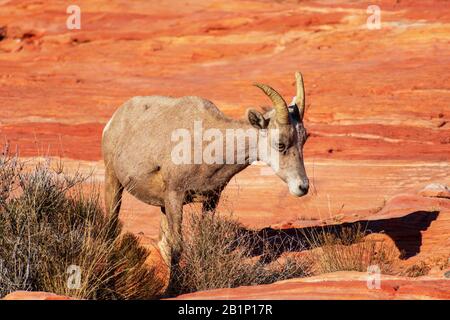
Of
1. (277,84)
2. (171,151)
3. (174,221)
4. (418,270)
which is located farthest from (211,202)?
(277,84)

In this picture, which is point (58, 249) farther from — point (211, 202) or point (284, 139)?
point (284, 139)

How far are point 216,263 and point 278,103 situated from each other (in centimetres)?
202

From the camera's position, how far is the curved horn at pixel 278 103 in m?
10.1

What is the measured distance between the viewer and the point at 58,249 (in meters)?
8.44

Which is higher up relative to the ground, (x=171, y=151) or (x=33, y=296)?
(x=171, y=151)

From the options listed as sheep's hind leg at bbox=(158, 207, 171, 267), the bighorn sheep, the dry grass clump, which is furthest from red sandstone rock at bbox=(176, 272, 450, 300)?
sheep's hind leg at bbox=(158, 207, 171, 267)

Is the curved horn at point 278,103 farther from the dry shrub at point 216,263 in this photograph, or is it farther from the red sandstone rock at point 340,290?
the red sandstone rock at point 340,290

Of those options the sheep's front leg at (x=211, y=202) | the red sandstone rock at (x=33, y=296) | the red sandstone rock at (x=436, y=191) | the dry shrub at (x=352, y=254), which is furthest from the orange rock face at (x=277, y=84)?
the red sandstone rock at (x=33, y=296)

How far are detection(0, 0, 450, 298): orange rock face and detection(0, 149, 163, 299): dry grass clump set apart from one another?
2525mm

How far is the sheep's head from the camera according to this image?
10211 millimetres

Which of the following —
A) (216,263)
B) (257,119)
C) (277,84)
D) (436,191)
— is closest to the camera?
(216,263)

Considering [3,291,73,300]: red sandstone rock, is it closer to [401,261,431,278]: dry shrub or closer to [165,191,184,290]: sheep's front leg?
[165,191,184,290]: sheep's front leg
